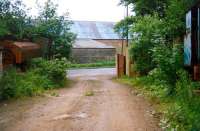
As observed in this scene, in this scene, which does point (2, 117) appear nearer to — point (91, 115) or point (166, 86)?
point (91, 115)

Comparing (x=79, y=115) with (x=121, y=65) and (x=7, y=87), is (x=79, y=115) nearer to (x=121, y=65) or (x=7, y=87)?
(x=7, y=87)

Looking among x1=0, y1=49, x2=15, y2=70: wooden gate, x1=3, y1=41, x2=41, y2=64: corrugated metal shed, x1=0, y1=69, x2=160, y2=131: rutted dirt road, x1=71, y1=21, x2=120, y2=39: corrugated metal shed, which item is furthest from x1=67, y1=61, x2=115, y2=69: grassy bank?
x1=0, y1=69, x2=160, y2=131: rutted dirt road

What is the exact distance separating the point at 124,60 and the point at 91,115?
807 inches

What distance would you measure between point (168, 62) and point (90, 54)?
1428 inches

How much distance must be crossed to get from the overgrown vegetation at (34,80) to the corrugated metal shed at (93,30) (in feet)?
105

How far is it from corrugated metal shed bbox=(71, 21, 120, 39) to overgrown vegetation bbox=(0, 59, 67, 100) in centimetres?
3193

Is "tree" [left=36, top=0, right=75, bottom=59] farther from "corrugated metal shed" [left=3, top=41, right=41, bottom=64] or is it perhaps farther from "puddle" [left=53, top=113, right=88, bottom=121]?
"puddle" [left=53, top=113, right=88, bottom=121]

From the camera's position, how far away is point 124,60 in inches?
1206

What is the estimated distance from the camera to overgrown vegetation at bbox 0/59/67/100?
14.0 meters

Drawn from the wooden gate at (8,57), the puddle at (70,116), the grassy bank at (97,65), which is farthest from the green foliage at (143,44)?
the grassy bank at (97,65)

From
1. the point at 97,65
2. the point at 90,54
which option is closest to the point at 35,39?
the point at 97,65

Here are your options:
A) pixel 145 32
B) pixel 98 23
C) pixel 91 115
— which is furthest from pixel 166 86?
pixel 98 23

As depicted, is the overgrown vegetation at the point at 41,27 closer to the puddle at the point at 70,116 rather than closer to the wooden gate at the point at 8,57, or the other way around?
the wooden gate at the point at 8,57

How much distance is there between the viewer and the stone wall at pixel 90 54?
4797cm
